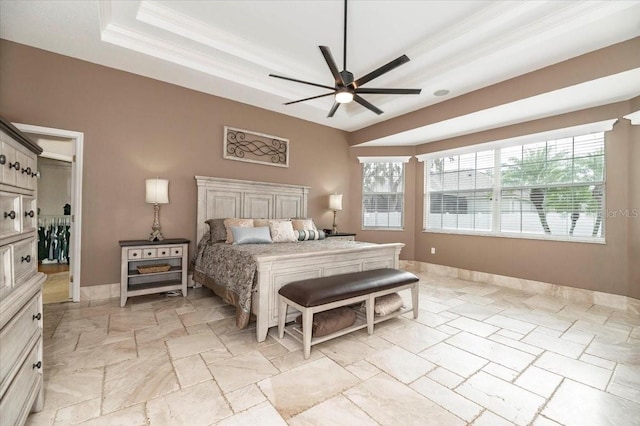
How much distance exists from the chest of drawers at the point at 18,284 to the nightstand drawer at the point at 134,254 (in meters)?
1.86

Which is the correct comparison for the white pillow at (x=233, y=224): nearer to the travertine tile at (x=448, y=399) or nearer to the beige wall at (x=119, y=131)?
the beige wall at (x=119, y=131)

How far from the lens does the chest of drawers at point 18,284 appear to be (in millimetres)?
1183

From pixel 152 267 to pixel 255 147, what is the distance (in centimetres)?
243

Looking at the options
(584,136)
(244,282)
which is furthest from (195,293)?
(584,136)

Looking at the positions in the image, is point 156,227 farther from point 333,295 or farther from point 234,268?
point 333,295

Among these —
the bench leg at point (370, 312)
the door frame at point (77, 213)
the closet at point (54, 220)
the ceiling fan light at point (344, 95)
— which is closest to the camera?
the bench leg at point (370, 312)

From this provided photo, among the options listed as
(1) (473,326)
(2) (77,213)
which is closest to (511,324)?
(1) (473,326)

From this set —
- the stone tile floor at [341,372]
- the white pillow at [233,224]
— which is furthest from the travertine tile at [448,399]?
the white pillow at [233,224]

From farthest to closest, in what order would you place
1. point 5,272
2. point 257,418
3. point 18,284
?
point 257,418 → point 18,284 → point 5,272

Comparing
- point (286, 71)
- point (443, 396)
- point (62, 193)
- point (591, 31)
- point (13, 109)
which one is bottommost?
point (443, 396)

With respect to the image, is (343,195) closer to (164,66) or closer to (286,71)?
(286,71)

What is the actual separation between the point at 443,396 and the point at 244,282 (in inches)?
70.7

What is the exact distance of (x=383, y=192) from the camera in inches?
244

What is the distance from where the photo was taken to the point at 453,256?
5.43m
